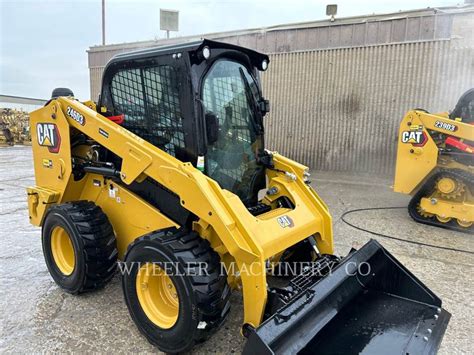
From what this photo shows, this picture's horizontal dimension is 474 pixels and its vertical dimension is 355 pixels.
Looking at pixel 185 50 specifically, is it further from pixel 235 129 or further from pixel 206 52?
pixel 235 129

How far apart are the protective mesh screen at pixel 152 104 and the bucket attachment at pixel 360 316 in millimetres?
1492

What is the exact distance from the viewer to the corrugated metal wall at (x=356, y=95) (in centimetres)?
838

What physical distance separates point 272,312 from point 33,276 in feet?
8.69

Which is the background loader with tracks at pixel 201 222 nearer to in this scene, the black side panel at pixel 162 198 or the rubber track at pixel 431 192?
the black side panel at pixel 162 198

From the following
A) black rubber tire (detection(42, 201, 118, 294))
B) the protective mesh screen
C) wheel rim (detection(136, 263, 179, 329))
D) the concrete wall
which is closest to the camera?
wheel rim (detection(136, 263, 179, 329))

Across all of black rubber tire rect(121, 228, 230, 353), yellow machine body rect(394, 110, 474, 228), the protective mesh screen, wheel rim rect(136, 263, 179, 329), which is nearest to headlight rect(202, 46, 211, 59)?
the protective mesh screen

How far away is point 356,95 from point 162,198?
25.3 ft

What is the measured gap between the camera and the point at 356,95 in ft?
30.3

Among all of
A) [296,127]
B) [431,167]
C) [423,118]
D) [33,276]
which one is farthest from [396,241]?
[296,127]

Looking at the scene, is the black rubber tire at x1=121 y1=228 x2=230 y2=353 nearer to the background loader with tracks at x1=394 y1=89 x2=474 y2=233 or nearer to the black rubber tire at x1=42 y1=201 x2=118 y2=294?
the black rubber tire at x1=42 y1=201 x2=118 y2=294

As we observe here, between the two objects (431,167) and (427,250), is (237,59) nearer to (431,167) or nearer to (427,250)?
(427,250)

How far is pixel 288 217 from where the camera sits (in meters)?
2.80

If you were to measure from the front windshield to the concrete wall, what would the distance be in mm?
6654

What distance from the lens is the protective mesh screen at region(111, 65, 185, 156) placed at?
110 inches
